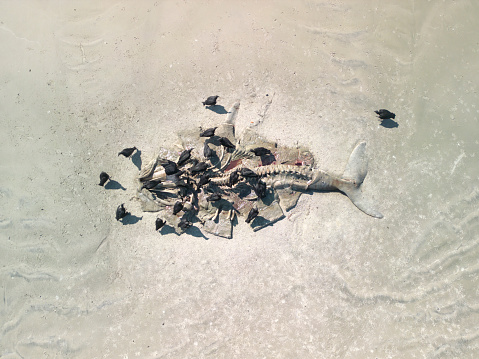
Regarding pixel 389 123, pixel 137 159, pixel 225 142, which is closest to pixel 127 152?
pixel 137 159

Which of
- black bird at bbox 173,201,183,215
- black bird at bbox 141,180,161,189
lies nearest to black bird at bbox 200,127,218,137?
black bird at bbox 141,180,161,189

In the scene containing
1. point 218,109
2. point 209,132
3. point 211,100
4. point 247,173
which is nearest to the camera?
point 247,173

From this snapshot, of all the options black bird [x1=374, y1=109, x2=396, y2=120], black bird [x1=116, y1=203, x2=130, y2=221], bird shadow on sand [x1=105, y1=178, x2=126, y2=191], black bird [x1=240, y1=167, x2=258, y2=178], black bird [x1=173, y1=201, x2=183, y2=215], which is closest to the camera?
black bird [x1=240, y1=167, x2=258, y2=178]

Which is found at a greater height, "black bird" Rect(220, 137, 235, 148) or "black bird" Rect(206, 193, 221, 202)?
"black bird" Rect(220, 137, 235, 148)

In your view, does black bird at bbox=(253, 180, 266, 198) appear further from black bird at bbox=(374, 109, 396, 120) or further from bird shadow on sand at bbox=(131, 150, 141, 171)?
black bird at bbox=(374, 109, 396, 120)

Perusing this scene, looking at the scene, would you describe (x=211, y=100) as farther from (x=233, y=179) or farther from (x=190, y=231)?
(x=190, y=231)

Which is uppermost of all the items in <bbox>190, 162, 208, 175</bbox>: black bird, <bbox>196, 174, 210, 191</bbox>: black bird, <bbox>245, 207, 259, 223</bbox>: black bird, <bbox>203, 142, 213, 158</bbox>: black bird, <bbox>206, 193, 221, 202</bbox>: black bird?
<bbox>203, 142, 213, 158</bbox>: black bird

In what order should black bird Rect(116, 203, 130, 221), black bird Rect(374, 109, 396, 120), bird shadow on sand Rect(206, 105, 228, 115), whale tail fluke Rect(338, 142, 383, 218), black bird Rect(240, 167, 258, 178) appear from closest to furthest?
1. black bird Rect(240, 167, 258, 178)
2. black bird Rect(116, 203, 130, 221)
3. black bird Rect(374, 109, 396, 120)
4. whale tail fluke Rect(338, 142, 383, 218)
5. bird shadow on sand Rect(206, 105, 228, 115)
